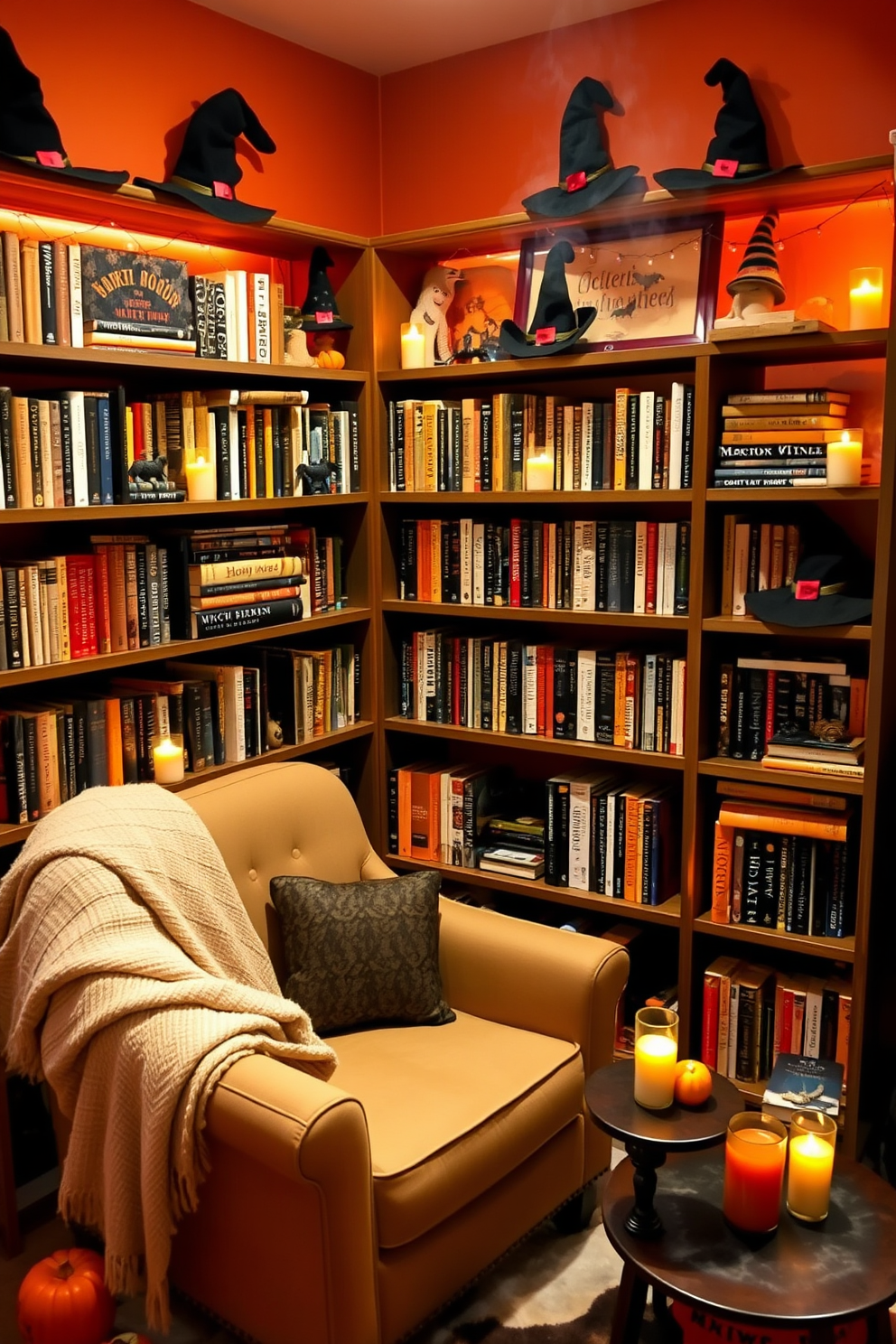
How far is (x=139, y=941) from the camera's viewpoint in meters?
1.95

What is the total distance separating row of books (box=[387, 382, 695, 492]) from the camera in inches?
106

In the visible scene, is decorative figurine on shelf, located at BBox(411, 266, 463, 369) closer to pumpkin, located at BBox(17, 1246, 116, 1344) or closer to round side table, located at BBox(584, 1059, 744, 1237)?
round side table, located at BBox(584, 1059, 744, 1237)

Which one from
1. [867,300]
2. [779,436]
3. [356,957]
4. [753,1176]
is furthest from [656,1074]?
[867,300]

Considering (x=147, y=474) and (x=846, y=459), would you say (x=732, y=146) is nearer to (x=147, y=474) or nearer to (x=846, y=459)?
(x=846, y=459)

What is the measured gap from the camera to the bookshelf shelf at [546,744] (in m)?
2.79

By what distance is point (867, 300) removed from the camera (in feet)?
8.14

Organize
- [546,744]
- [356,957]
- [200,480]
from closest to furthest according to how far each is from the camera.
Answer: [356,957] < [200,480] < [546,744]

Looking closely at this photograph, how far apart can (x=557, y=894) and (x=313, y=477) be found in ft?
3.98

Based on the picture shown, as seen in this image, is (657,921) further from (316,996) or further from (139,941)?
(139,941)

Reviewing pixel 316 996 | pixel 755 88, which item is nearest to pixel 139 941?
pixel 316 996

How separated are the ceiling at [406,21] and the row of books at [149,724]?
5.18ft

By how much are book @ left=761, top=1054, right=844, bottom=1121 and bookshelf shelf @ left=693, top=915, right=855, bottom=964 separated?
0.24 meters

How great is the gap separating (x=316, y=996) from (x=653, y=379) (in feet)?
5.61

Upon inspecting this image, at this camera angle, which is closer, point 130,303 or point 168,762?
point 130,303
